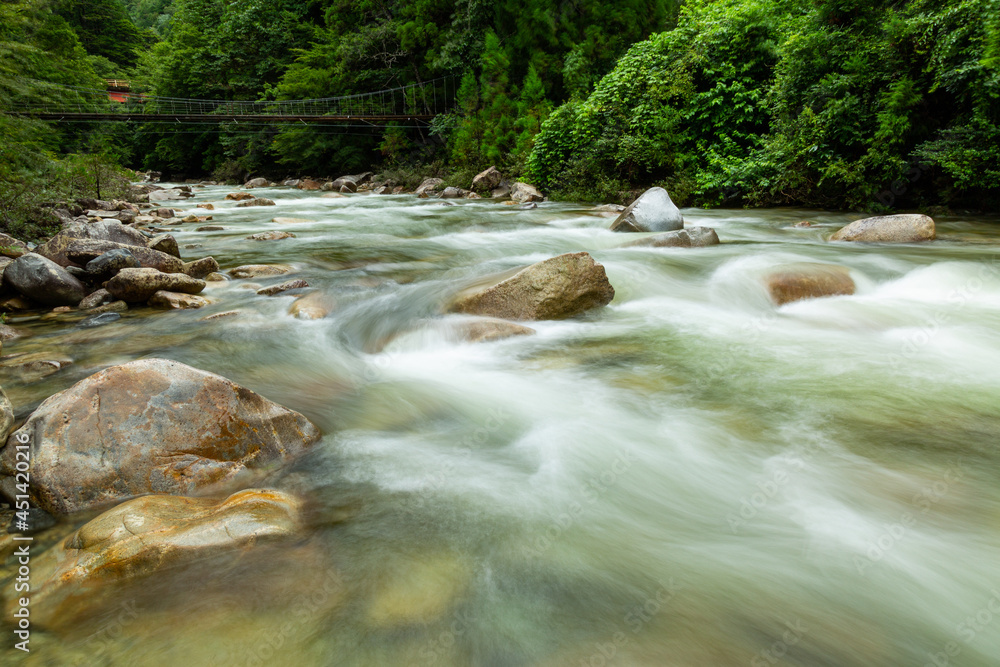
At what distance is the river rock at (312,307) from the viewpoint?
520 centimetres

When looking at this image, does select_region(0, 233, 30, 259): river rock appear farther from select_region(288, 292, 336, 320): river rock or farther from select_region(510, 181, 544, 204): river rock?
select_region(510, 181, 544, 204): river rock

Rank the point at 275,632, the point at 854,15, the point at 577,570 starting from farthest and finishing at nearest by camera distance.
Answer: the point at 854,15, the point at 577,570, the point at 275,632

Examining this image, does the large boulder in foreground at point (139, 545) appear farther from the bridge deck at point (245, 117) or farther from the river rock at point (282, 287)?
Answer: the bridge deck at point (245, 117)

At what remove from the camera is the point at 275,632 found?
1646 mm

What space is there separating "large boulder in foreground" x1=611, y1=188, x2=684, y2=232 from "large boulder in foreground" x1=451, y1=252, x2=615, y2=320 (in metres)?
4.22

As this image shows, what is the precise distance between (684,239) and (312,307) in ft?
16.4

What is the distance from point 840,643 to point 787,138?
10509 mm

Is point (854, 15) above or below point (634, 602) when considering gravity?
above

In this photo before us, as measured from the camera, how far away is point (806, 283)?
529 cm

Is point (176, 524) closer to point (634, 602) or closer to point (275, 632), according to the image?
point (275, 632)

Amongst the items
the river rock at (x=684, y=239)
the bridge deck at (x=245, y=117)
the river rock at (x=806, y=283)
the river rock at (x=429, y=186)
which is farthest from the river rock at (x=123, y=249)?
the bridge deck at (x=245, y=117)

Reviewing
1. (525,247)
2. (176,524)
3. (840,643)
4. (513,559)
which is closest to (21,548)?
(176,524)

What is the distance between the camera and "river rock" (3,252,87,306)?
518cm

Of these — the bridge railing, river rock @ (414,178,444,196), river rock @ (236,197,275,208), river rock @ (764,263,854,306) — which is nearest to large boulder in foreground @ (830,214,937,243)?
river rock @ (764,263,854,306)
